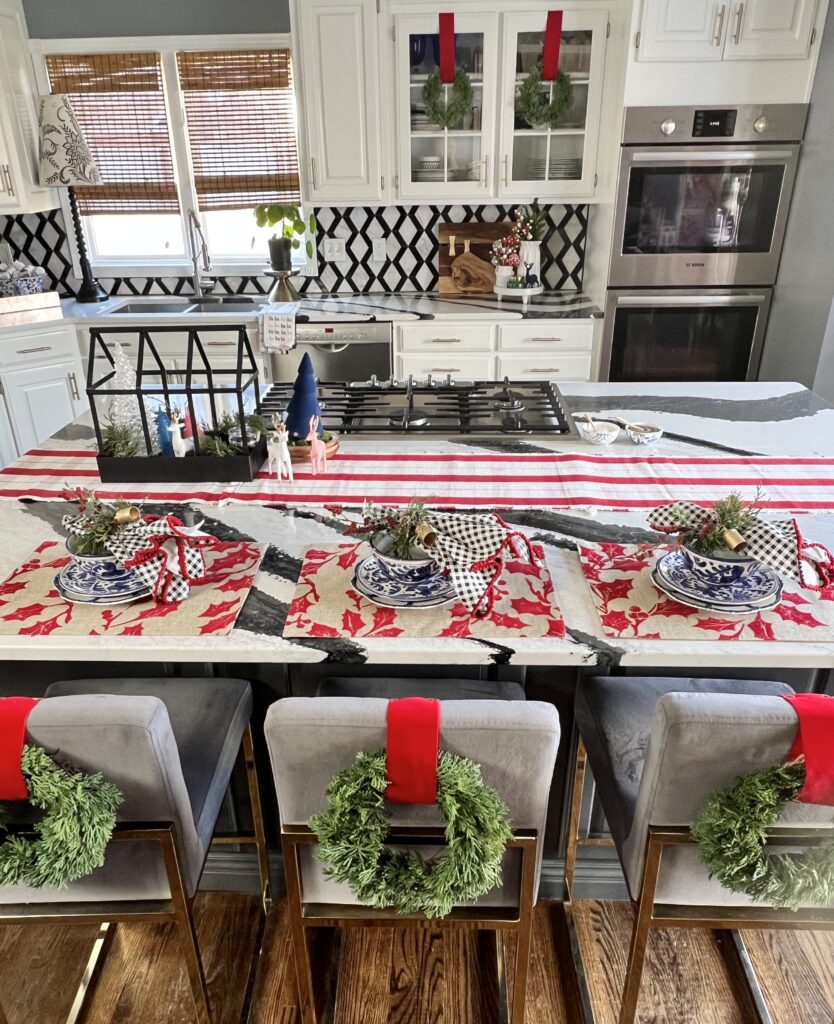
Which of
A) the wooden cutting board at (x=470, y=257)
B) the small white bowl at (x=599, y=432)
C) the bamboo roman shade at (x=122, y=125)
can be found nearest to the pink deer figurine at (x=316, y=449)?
the small white bowl at (x=599, y=432)

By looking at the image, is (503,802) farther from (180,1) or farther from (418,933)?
(180,1)

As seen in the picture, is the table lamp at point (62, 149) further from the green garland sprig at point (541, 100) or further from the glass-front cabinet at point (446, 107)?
the green garland sprig at point (541, 100)

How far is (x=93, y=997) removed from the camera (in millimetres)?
1577

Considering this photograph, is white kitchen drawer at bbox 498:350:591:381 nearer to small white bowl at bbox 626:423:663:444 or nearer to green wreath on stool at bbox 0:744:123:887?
small white bowl at bbox 626:423:663:444

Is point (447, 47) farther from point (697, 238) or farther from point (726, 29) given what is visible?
point (697, 238)

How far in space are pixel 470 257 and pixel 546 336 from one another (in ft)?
2.28

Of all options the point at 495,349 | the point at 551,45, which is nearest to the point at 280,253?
the point at 495,349

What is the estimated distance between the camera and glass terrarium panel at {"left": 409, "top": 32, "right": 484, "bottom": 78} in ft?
11.3

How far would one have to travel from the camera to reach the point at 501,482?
187 cm

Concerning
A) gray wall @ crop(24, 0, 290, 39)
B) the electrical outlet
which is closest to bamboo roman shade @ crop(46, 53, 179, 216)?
gray wall @ crop(24, 0, 290, 39)

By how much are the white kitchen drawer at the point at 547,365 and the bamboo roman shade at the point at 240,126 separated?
4.95 feet

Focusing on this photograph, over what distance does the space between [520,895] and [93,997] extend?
1.01 meters

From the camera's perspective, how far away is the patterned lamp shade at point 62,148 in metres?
3.62

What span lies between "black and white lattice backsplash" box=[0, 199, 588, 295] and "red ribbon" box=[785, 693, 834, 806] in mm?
3488
